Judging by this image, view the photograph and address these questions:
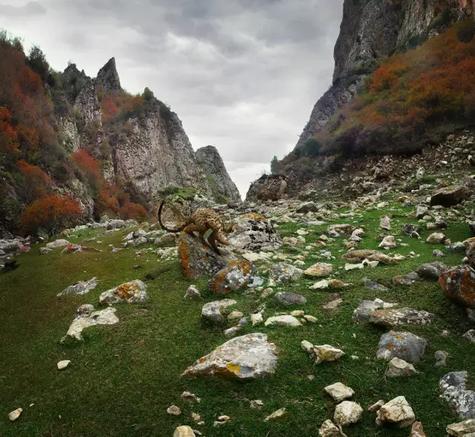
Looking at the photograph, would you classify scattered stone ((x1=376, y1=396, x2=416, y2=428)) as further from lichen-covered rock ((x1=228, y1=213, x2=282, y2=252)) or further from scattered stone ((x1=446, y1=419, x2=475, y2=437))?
lichen-covered rock ((x1=228, y1=213, x2=282, y2=252))

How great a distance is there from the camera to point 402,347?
201 inches

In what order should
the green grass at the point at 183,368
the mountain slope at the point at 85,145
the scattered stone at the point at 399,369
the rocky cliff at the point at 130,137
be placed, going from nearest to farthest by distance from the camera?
the green grass at the point at 183,368 → the scattered stone at the point at 399,369 → the mountain slope at the point at 85,145 → the rocky cliff at the point at 130,137

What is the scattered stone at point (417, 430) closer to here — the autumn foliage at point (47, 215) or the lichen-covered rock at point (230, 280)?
the lichen-covered rock at point (230, 280)

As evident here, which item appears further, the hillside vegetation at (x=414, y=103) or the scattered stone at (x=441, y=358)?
the hillside vegetation at (x=414, y=103)

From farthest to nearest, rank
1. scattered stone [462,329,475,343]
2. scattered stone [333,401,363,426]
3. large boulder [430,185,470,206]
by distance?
1. large boulder [430,185,470,206]
2. scattered stone [462,329,475,343]
3. scattered stone [333,401,363,426]

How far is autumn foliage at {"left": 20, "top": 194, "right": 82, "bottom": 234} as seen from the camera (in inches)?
881

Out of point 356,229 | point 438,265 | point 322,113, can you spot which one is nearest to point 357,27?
point 322,113

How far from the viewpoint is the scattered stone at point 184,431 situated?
13.8 feet

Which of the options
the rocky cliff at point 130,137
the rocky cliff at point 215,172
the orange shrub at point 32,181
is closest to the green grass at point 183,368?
the orange shrub at point 32,181

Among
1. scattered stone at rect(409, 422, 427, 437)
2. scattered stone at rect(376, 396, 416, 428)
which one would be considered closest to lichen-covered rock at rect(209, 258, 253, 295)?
scattered stone at rect(376, 396, 416, 428)

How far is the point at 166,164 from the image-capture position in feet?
236

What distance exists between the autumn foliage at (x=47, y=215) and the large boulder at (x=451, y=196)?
19.8 metres

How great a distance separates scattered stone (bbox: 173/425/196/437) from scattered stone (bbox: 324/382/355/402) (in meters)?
1.56

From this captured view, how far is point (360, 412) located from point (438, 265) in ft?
14.4
